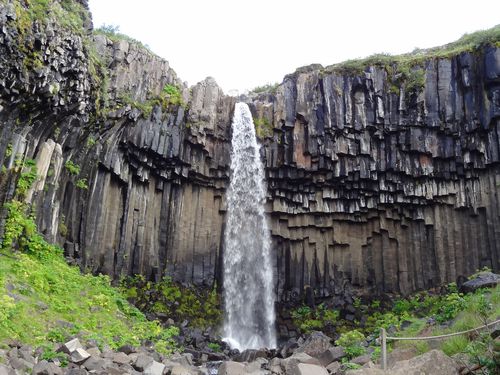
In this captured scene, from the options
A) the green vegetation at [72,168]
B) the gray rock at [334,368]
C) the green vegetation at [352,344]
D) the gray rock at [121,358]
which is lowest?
the gray rock at [334,368]

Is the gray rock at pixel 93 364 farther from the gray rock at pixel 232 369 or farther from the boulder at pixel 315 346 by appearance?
the boulder at pixel 315 346

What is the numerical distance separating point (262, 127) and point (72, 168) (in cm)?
970

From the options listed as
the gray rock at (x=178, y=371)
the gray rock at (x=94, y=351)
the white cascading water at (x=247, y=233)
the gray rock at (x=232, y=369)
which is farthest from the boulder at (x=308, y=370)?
the white cascading water at (x=247, y=233)

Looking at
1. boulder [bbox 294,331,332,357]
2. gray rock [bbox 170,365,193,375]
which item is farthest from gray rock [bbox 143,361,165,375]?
boulder [bbox 294,331,332,357]

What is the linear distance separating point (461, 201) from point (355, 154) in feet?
16.6

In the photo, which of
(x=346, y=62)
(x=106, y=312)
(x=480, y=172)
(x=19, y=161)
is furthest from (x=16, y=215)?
(x=480, y=172)

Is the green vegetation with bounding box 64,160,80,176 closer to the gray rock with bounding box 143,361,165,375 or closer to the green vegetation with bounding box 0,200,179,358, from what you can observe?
the green vegetation with bounding box 0,200,179,358

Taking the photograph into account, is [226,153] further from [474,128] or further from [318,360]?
[318,360]

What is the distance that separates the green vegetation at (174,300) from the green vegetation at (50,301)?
10.4 ft

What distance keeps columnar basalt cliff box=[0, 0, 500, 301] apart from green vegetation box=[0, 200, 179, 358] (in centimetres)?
315

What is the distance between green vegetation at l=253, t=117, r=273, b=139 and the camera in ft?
79.3

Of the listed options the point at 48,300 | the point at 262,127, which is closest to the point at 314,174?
the point at 262,127

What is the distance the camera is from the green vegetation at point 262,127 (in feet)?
79.3

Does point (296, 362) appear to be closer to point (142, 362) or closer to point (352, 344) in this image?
point (352, 344)
